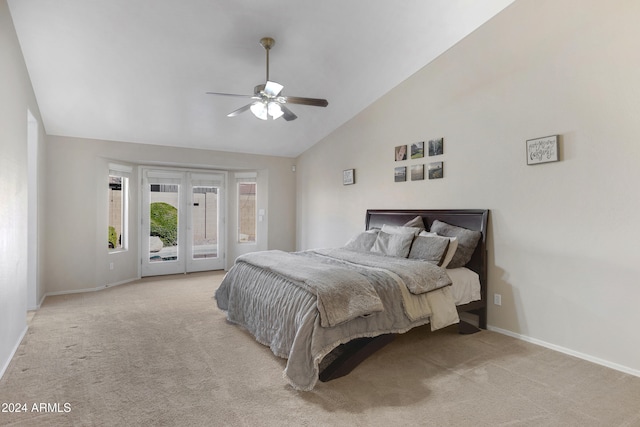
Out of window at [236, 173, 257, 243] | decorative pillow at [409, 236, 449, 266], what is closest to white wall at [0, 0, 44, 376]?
decorative pillow at [409, 236, 449, 266]

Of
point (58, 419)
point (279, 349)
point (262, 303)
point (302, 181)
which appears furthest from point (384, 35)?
point (58, 419)

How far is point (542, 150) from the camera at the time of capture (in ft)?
10.5

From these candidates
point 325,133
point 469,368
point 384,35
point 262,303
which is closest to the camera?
point 469,368

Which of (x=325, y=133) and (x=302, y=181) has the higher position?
(x=325, y=133)

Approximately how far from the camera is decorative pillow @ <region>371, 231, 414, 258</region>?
3.85m

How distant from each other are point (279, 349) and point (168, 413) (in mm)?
933

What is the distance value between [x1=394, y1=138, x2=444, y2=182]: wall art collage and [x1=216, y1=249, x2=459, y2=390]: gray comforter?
1.38 meters

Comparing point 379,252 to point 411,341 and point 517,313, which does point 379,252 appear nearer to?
point 411,341

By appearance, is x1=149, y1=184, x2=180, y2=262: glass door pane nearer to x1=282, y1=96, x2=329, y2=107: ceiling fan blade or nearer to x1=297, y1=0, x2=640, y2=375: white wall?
x1=282, y1=96, x2=329, y2=107: ceiling fan blade

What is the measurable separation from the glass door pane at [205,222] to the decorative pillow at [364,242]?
130 inches

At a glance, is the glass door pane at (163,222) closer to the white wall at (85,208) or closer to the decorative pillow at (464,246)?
the white wall at (85,208)

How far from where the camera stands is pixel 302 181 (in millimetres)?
7117

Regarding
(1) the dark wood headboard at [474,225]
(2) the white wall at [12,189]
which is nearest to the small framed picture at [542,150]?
(1) the dark wood headboard at [474,225]

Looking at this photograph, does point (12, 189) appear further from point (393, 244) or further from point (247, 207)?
point (247, 207)
